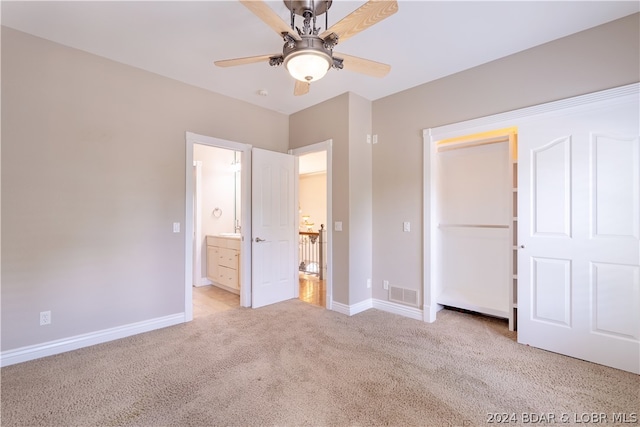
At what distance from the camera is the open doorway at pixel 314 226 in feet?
13.0

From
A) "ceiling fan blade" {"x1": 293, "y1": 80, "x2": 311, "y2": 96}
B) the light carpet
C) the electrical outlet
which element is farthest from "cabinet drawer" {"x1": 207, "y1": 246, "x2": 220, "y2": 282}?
"ceiling fan blade" {"x1": 293, "y1": 80, "x2": 311, "y2": 96}

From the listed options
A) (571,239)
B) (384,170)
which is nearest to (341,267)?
(384,170)

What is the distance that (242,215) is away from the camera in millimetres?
4004

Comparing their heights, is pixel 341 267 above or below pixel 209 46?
below

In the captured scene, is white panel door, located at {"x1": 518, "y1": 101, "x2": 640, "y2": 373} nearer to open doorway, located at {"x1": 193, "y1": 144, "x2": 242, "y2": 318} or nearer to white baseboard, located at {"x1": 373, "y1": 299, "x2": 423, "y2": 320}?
white baseboard, located at {"x1": 373, "y1": 299, "x2": 423, "y2": 320}

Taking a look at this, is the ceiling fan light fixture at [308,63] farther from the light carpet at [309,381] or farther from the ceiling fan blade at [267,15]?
the light carpet at [309,381]

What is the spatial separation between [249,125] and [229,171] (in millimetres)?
1734

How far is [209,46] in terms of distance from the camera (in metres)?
2.71

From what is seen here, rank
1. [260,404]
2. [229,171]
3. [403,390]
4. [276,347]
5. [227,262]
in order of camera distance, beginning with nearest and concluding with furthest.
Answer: [260,404]
[403,390]
[276,347]
[227,262]
[229,171]

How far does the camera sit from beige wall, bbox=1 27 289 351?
2.49 m

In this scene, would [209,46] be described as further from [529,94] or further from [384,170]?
[529,94]

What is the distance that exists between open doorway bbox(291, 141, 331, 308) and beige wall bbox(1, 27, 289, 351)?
176cm

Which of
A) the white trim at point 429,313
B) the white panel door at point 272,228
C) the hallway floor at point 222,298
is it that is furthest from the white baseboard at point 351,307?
the white panel door at point 272,228

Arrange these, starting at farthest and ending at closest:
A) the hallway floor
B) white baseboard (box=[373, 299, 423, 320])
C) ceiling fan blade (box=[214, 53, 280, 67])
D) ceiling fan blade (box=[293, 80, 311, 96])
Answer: the hallway floor, white baseboard (box=[373, 299, 423, 320]), ceiling fan blade (box=[293, 80, 311, 96]), ceiling fan blade (box=[214, 53, 280, 67])
